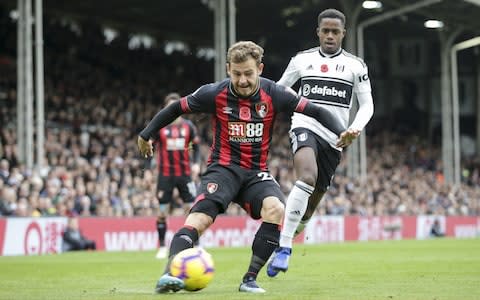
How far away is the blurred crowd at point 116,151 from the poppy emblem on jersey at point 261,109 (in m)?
6.87

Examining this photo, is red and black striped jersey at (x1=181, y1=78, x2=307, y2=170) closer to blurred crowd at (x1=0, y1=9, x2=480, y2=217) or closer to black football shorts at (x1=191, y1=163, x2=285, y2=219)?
black football shorts at (x1=191, y1=163, x2=285, y2=219)

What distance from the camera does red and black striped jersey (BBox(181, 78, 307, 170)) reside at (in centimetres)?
869

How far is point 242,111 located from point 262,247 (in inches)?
48.6

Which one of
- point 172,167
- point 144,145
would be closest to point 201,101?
point 144,145

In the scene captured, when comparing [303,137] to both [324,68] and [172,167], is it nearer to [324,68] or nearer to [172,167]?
[324,68]

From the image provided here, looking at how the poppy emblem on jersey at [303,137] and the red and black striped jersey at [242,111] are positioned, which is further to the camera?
the poppy emblem on jersey at [303,137]

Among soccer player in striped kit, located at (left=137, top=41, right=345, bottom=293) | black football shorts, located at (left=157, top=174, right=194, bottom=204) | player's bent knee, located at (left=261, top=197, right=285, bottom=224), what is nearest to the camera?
soccer player in striped kit, located at (left=137, top=41, right=345, bottom=293)

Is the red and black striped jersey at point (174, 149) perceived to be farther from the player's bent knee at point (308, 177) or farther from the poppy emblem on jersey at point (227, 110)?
the poppy emblem on jersey at point (227, 110)

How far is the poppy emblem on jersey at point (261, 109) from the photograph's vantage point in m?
8.70

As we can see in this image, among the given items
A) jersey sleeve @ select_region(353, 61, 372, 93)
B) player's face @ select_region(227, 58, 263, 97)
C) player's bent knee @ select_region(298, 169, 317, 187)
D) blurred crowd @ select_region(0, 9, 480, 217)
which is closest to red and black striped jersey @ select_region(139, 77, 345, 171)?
player's face @ select_region(227, 58, 263, 97)

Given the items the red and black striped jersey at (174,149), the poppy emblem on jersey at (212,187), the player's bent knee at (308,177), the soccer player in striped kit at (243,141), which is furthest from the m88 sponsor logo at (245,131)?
the red and black striped jersey at (174,149)

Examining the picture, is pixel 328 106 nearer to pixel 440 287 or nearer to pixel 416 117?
pixel 440 287

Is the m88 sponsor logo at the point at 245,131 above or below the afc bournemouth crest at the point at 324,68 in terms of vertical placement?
below

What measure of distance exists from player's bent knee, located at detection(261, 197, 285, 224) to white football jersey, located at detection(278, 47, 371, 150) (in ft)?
7.86
